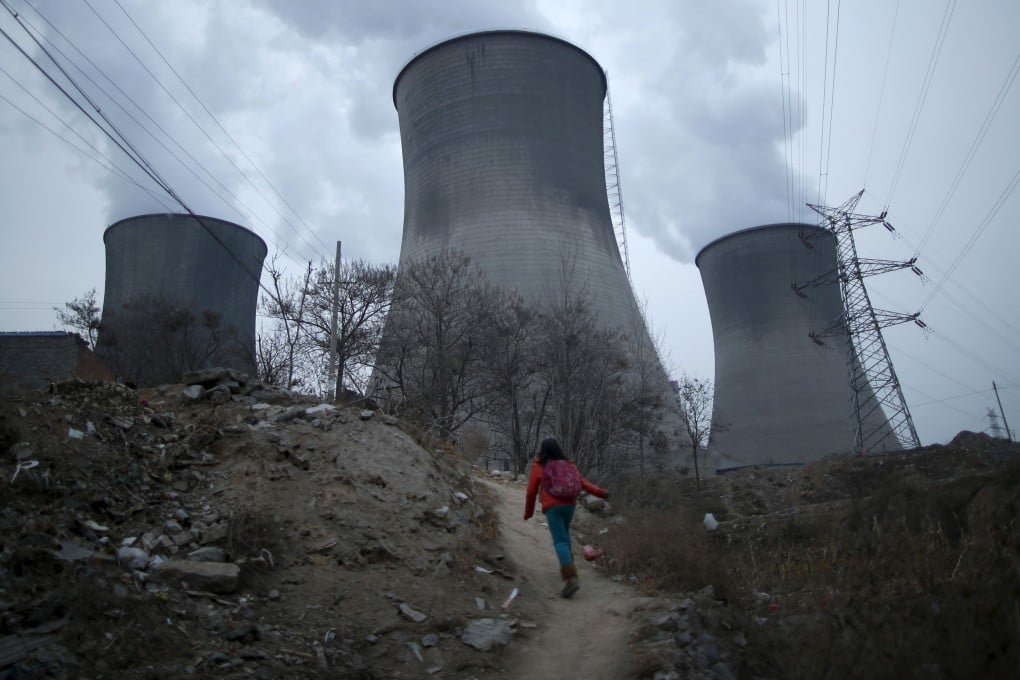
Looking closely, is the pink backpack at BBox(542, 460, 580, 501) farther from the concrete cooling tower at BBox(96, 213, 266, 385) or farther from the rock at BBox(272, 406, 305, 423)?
the concrete cooling tower at BBox(96, 213, 266, 385)

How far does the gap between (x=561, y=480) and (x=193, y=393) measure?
9.38 ft

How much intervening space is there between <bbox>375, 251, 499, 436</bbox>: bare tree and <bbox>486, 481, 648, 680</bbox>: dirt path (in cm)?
607

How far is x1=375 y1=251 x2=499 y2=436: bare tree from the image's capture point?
12172 mm

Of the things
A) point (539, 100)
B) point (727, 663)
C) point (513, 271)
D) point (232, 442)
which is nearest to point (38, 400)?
point (232, 442)

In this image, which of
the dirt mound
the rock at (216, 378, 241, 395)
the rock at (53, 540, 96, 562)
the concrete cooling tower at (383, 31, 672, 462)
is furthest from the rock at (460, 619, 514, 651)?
the concrete cooling tower at (383, 31, 672, 462)

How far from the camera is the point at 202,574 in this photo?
11.9 ft

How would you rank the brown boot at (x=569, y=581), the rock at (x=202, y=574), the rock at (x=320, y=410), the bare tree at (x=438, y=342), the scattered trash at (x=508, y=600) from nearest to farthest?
the rock at (x=202, y=574) → the scattered trash at (x=508, y=600) → the brown boot at (x=569, y=581) → the rock at (x=320, y=410) → the bare tree at (x=438, y=342)

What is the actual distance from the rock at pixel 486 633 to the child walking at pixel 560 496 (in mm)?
744

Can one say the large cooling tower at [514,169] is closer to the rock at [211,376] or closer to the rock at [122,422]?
the rock at [211,376]

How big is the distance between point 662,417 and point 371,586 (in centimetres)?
1210

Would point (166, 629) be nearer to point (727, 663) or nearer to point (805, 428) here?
point (727, 663)

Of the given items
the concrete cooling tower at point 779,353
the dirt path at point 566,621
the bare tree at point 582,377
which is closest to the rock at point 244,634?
the dirt path at point 566,621

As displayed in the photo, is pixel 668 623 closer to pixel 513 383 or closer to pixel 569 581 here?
pixel 569 581

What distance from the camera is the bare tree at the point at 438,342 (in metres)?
12.2
